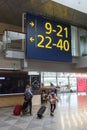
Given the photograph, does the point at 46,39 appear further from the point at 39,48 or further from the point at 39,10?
the point at 39,10

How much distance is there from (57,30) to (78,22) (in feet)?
13.2

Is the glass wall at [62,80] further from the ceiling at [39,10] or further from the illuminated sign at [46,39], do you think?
the illuminated sign at [46,39]

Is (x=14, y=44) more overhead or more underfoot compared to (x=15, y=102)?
more overhead

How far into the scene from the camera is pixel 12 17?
14.2 metres

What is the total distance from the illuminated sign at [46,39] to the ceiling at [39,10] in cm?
118

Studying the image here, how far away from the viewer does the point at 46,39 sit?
10.7m

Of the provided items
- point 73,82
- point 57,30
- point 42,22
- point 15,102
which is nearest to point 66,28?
point 57,30

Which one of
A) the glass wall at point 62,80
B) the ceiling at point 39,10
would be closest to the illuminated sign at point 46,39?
the ceiling at point 39,10

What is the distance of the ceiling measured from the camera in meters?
11.9

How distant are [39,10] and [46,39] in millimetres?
2542

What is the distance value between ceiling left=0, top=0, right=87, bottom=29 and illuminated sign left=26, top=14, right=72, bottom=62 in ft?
3.87

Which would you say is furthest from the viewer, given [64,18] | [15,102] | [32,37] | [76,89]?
[76,89]

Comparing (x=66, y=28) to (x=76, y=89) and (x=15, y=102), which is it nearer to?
(x=15, y=102)

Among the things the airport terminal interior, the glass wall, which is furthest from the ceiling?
the glass wall
